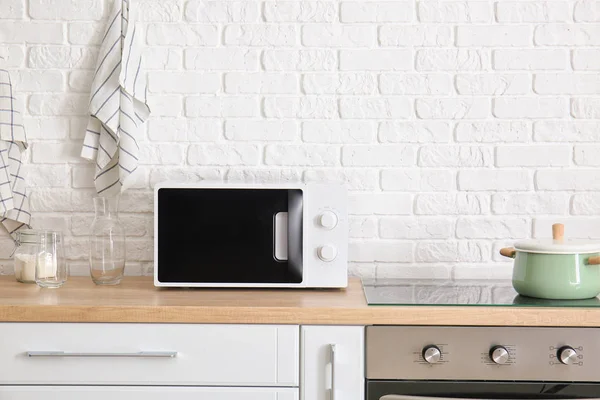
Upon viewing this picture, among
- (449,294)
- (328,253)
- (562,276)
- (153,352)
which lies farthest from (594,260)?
(153,352)

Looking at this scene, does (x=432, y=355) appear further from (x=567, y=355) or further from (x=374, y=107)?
(x=374, y=107)

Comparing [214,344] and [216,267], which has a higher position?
[216,267]

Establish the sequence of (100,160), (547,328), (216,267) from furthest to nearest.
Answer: (100,160) → (216,267) → (547,328)

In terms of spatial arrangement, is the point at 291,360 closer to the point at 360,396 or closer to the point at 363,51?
the point at 360,396

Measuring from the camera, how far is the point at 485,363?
163 cm

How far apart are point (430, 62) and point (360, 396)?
1.03 m

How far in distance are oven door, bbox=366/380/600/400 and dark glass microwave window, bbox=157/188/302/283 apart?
0.43 meters

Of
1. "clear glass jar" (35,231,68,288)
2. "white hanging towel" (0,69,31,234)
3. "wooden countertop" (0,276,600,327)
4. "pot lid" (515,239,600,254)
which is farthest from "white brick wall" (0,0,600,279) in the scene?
"wooden countertop" (0,276,600,327)

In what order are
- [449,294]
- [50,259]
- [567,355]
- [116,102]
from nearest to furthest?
[567,355], [449,294], [50,259], [116,102]

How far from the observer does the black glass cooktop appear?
1.68 metres

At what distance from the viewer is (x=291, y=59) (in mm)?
2133

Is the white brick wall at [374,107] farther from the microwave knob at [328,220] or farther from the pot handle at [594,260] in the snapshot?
the pot handle at [594,260]

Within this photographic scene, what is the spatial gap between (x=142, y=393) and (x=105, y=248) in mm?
456

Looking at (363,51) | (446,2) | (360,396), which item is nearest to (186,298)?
(360,396)
